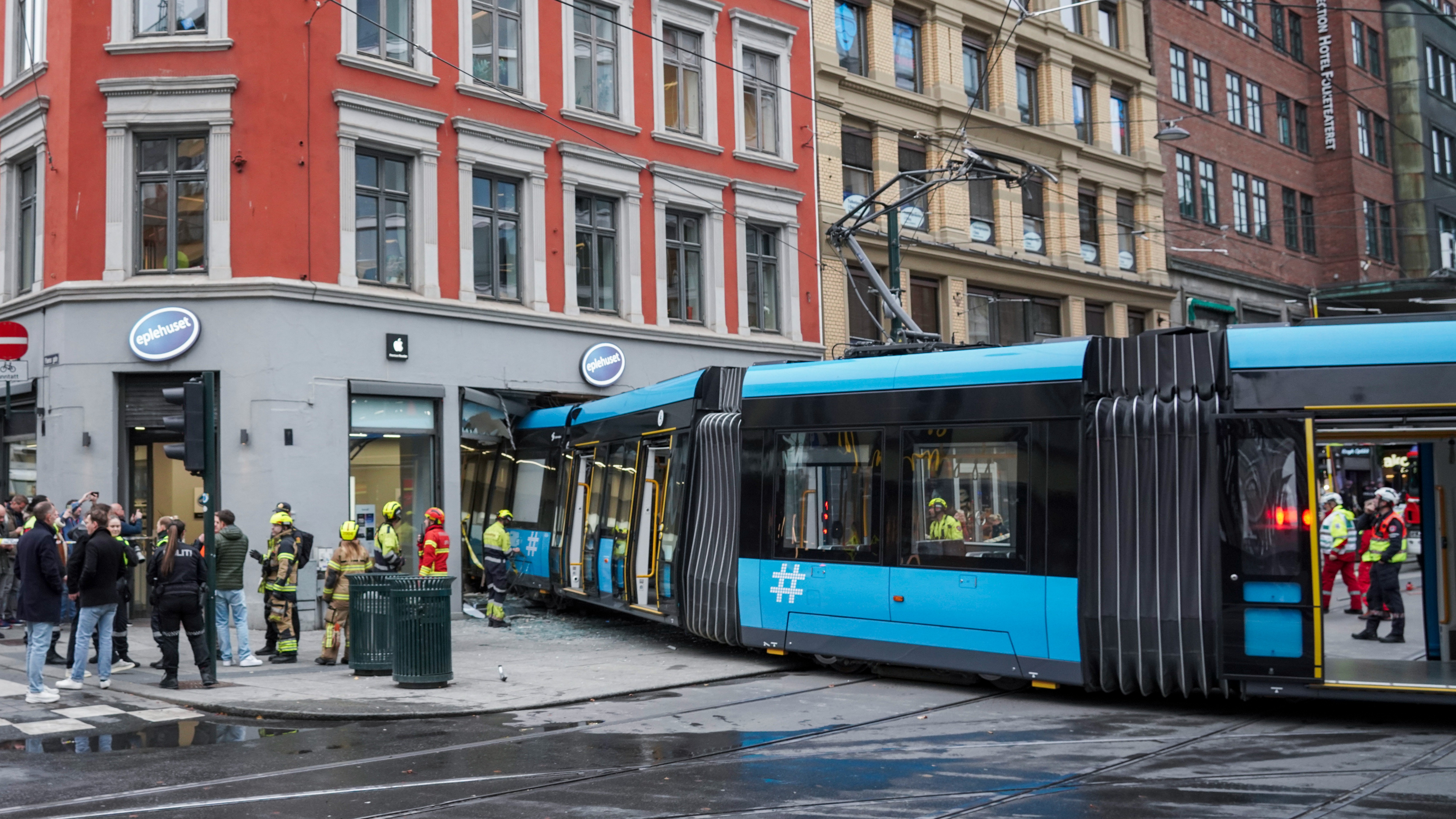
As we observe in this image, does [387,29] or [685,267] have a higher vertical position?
[387,29]

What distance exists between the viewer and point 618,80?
79.1 feet

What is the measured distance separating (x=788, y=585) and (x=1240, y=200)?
1190 inches

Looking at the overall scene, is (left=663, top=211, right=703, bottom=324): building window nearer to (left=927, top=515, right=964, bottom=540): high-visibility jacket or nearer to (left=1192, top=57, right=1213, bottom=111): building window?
(left=927, top=515, right=964, bottom=540): high-visibility jacket

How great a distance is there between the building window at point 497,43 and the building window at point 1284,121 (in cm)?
2750

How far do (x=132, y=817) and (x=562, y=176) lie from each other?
1657 cm

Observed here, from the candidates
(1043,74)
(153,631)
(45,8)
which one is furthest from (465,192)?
(1043,74)

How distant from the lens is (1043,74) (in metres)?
33.0

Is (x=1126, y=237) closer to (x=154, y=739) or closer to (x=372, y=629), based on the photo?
(x=372, y=629)

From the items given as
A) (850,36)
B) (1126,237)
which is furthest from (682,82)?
(1126,237)

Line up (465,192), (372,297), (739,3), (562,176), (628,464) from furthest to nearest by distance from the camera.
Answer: (739,3) → (562,176) → (465,192) → (372,297) → (628,464)

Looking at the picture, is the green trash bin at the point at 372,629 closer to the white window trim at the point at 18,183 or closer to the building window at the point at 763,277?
the white window trim at the point at 18,183

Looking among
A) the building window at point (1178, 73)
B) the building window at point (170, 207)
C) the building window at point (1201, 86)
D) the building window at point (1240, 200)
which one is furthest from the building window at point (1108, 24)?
the building window at point (170, 207)

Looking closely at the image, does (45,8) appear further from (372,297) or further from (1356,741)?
(1356,741)

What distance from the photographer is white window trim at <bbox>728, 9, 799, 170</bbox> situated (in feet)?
85.4
